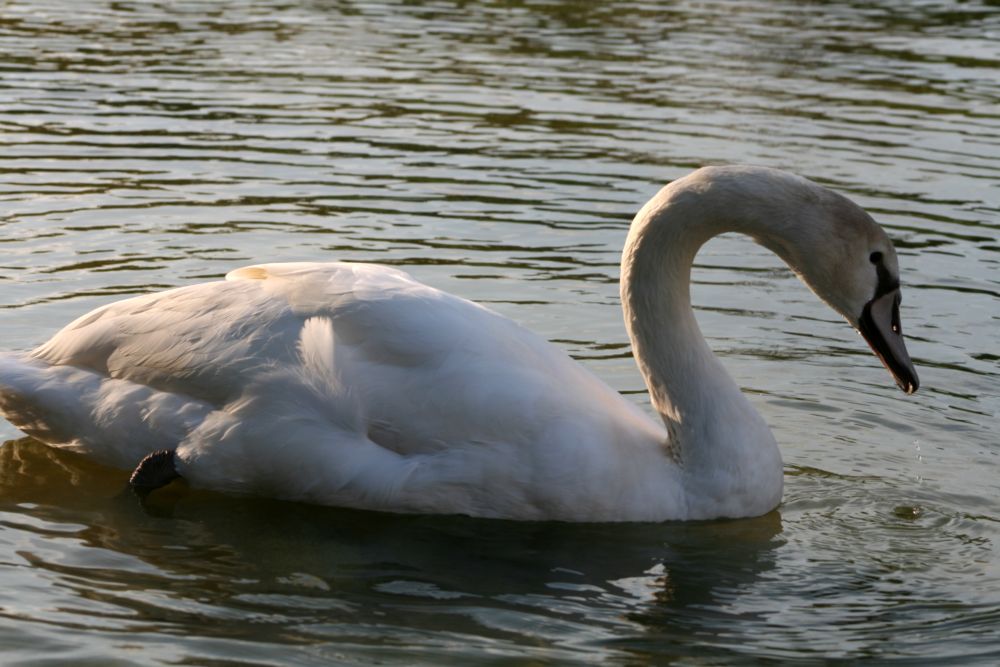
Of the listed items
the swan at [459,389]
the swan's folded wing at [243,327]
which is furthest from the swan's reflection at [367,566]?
the swan's folded wing at [243,327]

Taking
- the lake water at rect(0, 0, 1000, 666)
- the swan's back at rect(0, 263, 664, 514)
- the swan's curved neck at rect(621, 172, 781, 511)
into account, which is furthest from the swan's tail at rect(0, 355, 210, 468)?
the swan's curved neck at rect(621, 172, 781, 511)

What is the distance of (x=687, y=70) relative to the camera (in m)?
16.2

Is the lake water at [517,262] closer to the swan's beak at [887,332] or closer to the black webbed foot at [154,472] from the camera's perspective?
the black webbed foot at [154,472]

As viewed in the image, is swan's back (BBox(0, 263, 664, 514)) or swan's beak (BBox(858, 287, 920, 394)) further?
swan's beak (BBox(858, 287, 920, 394))

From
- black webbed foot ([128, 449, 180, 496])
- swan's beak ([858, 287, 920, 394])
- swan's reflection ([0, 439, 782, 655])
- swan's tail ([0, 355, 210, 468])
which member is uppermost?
swan's beak ([858, 287, 920, 394])

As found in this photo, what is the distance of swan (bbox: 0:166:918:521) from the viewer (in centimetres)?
620

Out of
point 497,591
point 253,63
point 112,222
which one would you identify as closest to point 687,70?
point 253,63

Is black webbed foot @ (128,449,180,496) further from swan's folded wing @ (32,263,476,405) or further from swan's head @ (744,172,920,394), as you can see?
swan's head @ (744,172,920,394)

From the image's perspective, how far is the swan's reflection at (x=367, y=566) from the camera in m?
5.41

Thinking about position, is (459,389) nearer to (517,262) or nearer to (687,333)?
(687,333)

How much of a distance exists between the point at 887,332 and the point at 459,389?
1.61m

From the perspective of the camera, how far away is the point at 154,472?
6.45 m

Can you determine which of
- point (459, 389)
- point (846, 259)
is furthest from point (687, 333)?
point (459, 389)

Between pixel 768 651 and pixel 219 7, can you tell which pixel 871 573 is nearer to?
pixel 768 651
